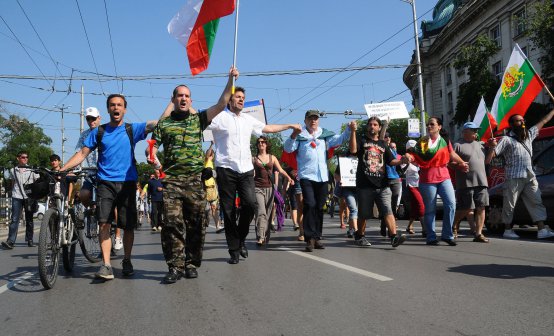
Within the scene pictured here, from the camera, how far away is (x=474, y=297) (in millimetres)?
4102

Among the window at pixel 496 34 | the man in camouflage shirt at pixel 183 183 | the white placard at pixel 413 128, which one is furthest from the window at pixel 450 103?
the man in camouflage shirt at pixel 183 183

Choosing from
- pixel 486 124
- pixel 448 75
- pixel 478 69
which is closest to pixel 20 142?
pixel 448 75

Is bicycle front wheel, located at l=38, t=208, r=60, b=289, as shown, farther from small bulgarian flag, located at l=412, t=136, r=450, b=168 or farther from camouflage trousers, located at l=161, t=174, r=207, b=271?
small bulgarian flag, located at l=412, t=136, r=450, b=168

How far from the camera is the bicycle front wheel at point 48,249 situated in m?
4.84

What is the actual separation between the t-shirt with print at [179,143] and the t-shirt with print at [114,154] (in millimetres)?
401

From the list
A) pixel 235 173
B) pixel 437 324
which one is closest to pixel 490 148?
pixel 235 173

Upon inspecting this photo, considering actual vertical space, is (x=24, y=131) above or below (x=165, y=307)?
above

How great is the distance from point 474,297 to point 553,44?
1892 centimetres

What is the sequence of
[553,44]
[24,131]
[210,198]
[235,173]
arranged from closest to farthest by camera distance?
1. [235,173]
2. [210,198]
3. [553,44]
4. [24,131]

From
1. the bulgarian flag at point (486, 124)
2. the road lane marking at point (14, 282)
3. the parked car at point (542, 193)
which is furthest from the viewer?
the bulgarian flag at point (486, 124)

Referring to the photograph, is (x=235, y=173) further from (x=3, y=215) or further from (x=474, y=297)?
(x=3, y=215)

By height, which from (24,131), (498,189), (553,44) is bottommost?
(498,189)

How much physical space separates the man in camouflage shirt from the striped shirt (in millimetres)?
5145

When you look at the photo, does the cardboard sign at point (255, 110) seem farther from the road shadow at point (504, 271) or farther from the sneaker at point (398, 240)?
the road shadow at point (504, 271)
